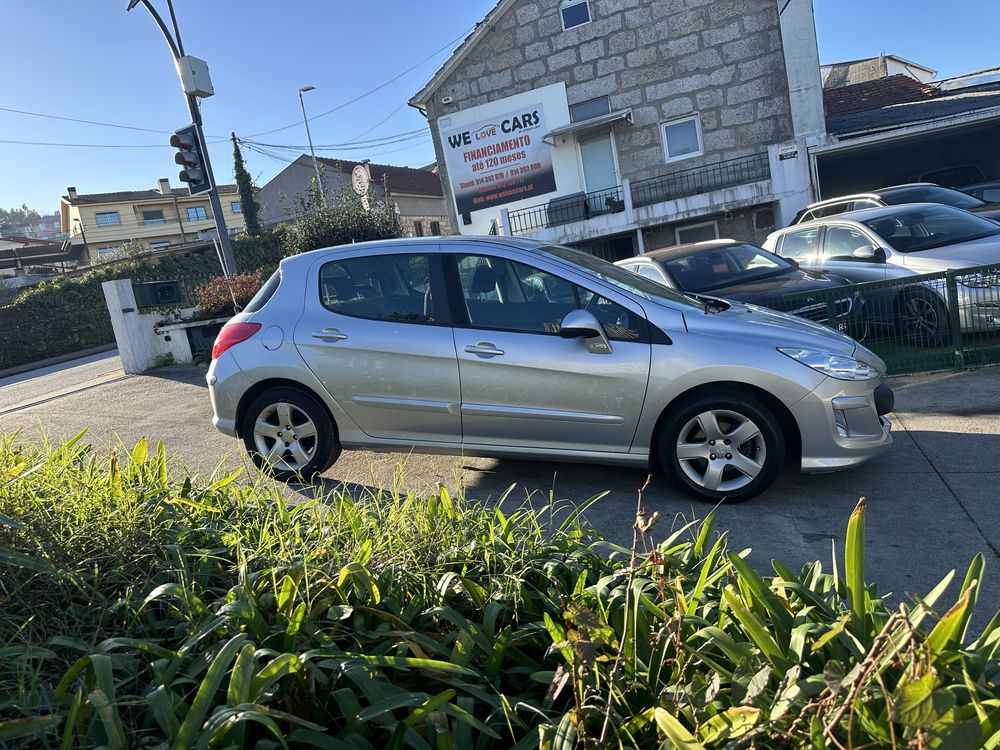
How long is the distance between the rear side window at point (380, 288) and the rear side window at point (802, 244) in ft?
20.5

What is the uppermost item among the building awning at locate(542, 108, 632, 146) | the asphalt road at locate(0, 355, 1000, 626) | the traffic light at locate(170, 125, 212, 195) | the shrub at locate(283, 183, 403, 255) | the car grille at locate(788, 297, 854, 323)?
the building awning at locate(542, 108, 632, 146)

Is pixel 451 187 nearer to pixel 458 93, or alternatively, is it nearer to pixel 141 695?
pixel 458 93

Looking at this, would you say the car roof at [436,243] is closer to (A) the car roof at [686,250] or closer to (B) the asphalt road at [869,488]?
(B) the asphalt road at [869,488]

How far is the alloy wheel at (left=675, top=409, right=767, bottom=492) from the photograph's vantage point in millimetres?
4387

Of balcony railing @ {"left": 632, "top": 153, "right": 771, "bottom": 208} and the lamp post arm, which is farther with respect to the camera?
balcony railing @ {"left": 632, "top": 153, "right": 771, "bottom": 208}

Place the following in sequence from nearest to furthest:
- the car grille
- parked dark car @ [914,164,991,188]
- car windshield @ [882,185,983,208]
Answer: the car grille < car windshield @ [882,185,983,208] < parked dark car @ [914,164,991,188]

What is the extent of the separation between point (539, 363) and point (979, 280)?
4737 millimetres

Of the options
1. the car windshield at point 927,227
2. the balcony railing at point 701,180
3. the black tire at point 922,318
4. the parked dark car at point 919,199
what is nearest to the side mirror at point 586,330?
the black tire at point 922,318

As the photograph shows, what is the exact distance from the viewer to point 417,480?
17.7 feet

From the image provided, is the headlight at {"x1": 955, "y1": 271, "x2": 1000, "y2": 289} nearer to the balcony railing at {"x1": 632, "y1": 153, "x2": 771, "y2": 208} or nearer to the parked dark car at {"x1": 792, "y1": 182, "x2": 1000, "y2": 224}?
the parked dark car at {"x1": 792, "y1": 182, "x2": 1000, "y2": 224}

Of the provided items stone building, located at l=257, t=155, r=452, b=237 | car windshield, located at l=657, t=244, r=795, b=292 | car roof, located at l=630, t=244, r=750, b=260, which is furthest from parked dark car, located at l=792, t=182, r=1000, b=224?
stone building, located at l=257, t=155, r=452, b=237

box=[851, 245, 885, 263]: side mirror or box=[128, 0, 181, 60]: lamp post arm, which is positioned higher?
box=[128, 0, 181, 60]: lamp post arm

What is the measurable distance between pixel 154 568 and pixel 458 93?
2295 centimetres

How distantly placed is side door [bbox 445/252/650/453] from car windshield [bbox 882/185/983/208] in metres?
8.48
